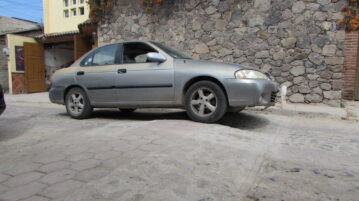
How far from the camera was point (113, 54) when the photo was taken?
5.16 m

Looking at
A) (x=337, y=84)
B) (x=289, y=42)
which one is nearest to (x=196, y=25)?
(x=289, y=42)

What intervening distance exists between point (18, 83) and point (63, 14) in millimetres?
9481

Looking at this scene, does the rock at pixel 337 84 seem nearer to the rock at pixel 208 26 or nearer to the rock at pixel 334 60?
the rock at pixel 334 60

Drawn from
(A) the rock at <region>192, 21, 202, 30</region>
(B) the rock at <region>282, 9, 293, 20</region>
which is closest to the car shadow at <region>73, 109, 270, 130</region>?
(B) the rock at <region>282, 9, 293, 20</region>

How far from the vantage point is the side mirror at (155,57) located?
14.5 ft

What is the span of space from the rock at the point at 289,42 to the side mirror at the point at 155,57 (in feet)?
13.5

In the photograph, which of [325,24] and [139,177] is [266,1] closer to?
[325,24]

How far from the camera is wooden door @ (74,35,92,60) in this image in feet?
38.2

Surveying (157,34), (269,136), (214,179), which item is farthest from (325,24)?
(214,179)

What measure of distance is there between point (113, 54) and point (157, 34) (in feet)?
12.7

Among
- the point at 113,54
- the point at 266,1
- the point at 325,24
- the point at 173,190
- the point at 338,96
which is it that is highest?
the point at 266,1

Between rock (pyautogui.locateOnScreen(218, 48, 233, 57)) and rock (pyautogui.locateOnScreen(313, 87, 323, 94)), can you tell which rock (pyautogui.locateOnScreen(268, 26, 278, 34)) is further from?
rock (pyautogui.locateOnScreen(313, 87, 323, 94))

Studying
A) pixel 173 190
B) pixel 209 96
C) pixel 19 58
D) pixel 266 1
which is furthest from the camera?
pixel 19 58

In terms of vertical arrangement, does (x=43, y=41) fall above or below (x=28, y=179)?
above
